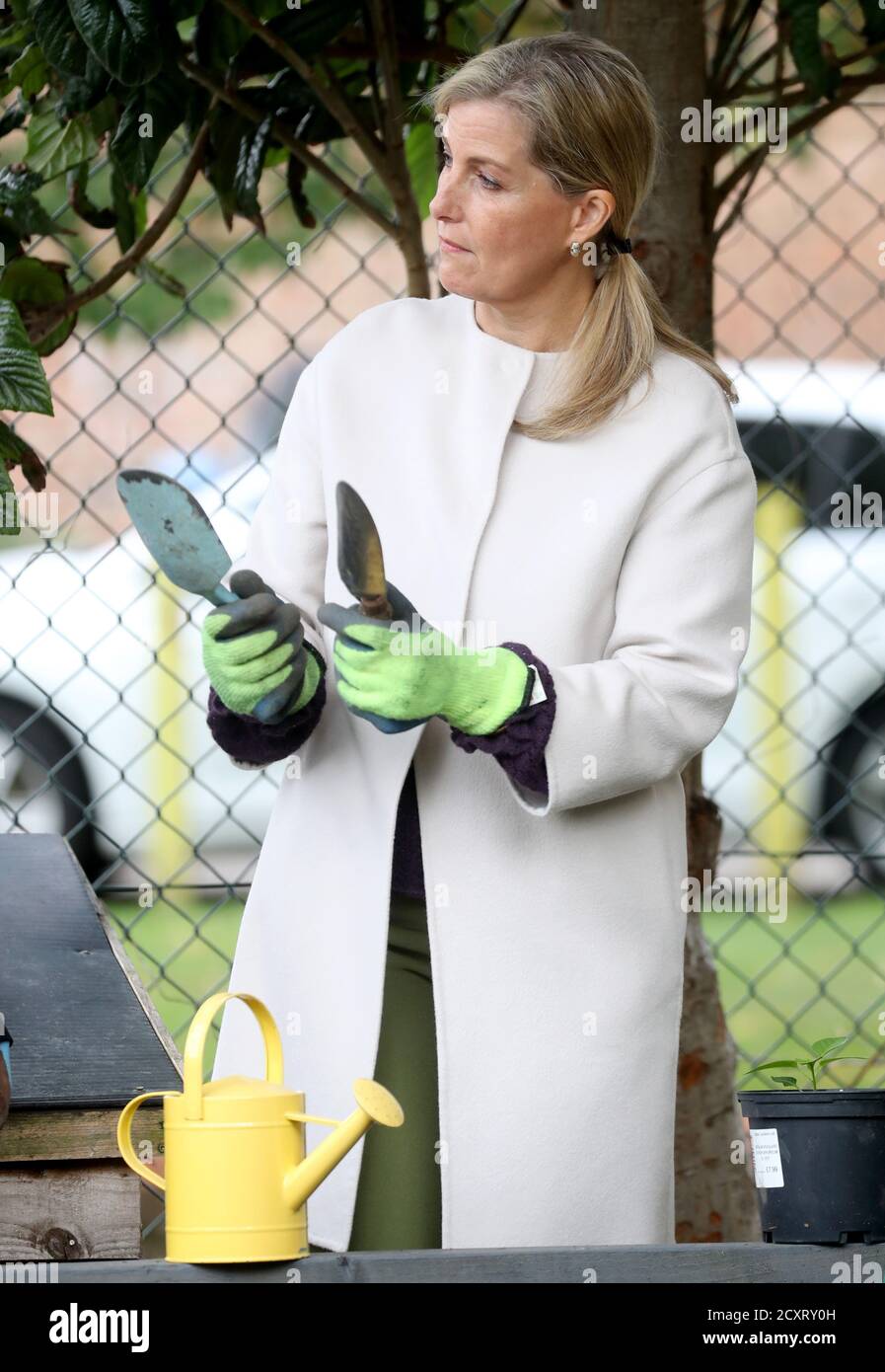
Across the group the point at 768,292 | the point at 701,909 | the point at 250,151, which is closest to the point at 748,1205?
the point at 701,909

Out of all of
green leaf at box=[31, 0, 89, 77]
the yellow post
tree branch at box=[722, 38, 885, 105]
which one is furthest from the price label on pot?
the yellow post

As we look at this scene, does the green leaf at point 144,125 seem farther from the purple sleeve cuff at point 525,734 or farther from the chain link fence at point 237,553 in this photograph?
the chain link fence at point 237,553

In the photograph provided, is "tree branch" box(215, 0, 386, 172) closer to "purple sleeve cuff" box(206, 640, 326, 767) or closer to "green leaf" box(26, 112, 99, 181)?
"green leaf" box(26, 112, 99, 181)

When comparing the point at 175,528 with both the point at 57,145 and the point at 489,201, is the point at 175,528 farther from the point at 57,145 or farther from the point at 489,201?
the point at 57,145

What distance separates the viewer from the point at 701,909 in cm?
208

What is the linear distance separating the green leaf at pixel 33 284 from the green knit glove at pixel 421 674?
110 centimetres

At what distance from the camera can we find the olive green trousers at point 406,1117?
141cm

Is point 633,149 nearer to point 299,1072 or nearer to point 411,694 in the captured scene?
point 411,694

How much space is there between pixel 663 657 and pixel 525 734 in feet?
0.48

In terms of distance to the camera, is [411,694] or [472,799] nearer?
[411,694]

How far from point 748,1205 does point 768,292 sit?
506 cm

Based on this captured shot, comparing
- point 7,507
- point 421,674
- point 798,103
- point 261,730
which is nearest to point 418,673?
point 421,674

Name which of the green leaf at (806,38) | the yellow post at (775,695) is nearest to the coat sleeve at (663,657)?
the green leaf at (806,38)

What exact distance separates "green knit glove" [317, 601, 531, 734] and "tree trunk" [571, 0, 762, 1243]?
102 centimetres
